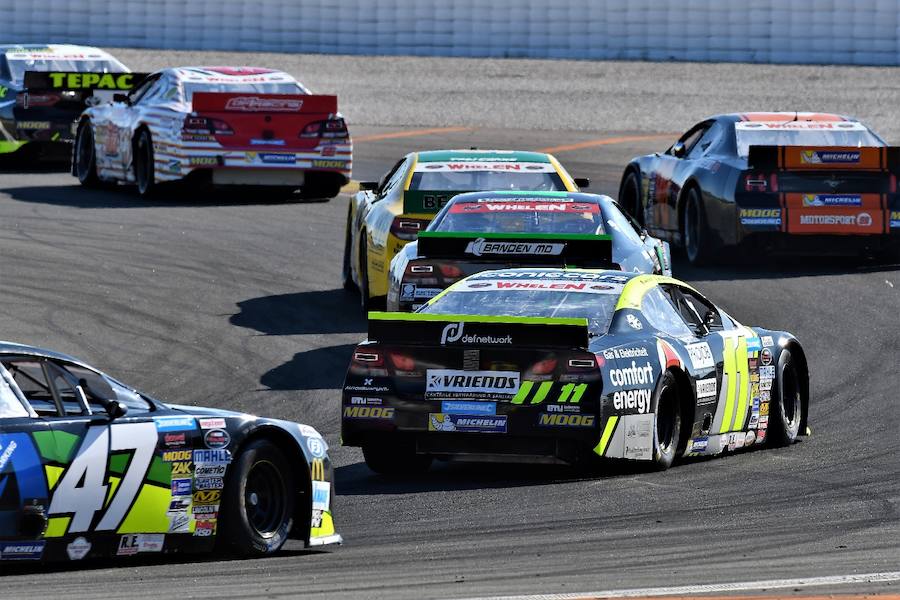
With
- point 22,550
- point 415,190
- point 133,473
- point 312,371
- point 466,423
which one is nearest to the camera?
point 22,550

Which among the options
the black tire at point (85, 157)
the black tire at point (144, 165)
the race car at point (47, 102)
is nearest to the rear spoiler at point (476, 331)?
the black tire at point (144, 165)

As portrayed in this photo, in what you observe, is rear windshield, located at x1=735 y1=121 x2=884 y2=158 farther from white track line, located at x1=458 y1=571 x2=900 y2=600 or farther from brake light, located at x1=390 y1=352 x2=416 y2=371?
white track line, located at x1=458 y1=571 x2=900 y2=600

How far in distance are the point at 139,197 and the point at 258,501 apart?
14769 millimetres

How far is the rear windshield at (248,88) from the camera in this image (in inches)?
874

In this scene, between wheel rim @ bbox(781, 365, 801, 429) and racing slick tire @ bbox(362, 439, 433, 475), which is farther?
wheel rim @ bbox(781, 365, 801, 429)

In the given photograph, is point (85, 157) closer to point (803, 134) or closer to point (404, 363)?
point (803, 134)

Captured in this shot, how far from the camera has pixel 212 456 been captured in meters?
7.94

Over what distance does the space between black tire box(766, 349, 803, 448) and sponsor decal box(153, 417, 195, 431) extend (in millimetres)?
4833

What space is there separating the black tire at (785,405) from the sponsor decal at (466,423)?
253 cm

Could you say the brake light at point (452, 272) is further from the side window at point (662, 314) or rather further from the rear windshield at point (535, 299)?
the side window at point (662, 314)

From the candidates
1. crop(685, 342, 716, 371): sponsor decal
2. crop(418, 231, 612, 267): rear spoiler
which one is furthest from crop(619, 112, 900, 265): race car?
crop(685, 342, 716, 371): sponsor decal

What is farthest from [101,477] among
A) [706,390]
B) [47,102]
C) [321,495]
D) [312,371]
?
[47,102]

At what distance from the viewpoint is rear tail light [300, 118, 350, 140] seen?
69.5ft

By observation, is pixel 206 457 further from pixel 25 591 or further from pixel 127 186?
pixel 127 186
